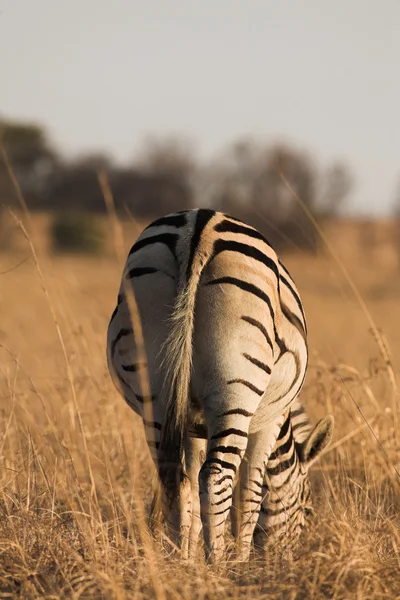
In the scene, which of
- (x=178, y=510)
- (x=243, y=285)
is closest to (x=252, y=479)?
(x=178, y=510)

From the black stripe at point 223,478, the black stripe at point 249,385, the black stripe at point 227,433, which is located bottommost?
the black stripe at point 223,478

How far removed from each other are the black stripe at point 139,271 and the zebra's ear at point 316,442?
145 cm

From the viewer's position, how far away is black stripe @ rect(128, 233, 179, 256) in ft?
11.5

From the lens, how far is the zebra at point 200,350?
3326 mm

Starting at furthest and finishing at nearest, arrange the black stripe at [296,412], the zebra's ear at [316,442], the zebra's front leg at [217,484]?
the black stripe at [296,412]
the zebra's ear at [316,442]
the zebra's front leg at [217,484]

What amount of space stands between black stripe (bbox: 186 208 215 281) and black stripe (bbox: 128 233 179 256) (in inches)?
Answer: 3.5

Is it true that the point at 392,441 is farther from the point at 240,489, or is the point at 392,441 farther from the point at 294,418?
the point at 240,489

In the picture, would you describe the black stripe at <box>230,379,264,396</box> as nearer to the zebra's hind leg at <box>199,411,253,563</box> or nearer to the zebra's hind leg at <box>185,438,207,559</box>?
the zebra's hind leg at <box>199,411,253,563</box>

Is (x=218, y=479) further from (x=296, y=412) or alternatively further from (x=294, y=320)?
(x=296, y=412)

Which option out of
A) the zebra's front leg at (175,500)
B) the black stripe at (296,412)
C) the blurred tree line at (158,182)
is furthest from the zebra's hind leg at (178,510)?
the blurred tree line at (158,182)

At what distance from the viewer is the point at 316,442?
4.45m

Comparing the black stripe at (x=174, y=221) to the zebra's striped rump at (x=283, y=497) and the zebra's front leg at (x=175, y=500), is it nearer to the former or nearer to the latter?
the zebra's front leg at (x=175, y=500)

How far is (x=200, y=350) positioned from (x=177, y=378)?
5.8 inches

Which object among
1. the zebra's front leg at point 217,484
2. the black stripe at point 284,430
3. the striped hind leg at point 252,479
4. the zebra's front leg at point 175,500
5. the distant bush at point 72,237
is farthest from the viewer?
the distant bush at point 72,237
